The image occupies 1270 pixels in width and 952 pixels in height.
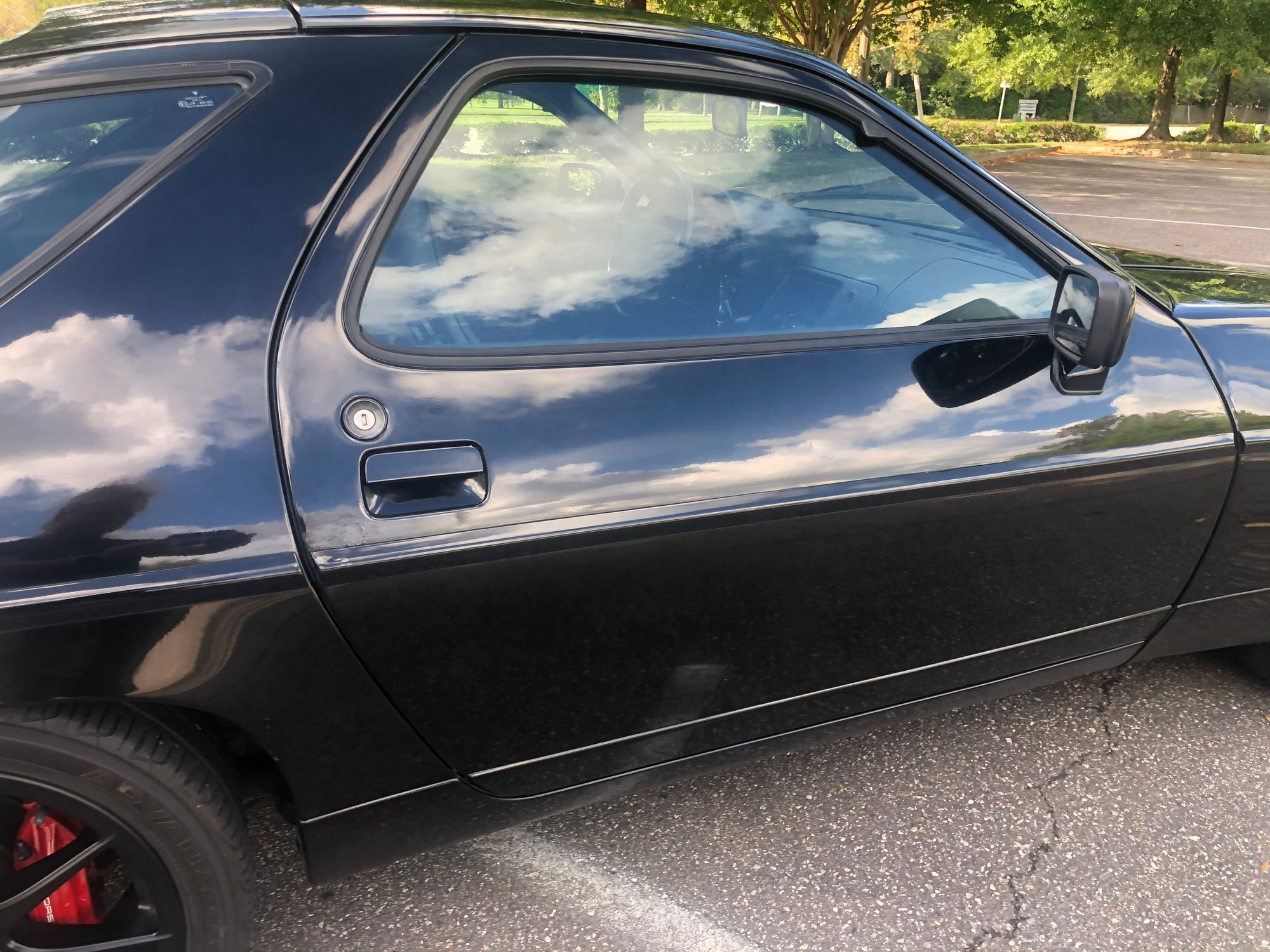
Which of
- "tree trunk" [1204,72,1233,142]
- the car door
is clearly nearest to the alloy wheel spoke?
the car door

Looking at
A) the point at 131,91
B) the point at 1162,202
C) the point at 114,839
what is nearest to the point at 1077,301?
the point at 131,91

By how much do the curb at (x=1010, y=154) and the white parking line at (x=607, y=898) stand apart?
63.5ft

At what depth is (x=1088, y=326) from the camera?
161 cm

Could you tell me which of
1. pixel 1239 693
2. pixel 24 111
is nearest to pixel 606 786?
pixel 24 111

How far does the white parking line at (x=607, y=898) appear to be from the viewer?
175cm

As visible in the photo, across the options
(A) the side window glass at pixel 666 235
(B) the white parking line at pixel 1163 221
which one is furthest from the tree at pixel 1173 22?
(A) the side window glass at pixel 666 235

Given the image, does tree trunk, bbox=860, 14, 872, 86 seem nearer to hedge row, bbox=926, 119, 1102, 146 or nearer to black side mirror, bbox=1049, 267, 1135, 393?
hedge row, bbox=926, 119, 1102, 146

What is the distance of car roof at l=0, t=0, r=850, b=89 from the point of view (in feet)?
4.53

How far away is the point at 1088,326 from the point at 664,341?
0.77 meters

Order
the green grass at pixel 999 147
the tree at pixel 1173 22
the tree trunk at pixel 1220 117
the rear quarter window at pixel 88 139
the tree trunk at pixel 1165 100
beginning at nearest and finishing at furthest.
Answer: the rear quarter window at pixel 88 139, the green grass at pixel 999 147, the tree at pixel 1173 22, the tree trunk at pixel 1165 100, the tree trunk at pixel 1220 117

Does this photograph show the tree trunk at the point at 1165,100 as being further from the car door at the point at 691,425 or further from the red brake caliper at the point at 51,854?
the red brake caliper at the point at 51,854

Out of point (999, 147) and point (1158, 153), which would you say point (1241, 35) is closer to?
point (1158, 153)

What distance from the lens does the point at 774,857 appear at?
1.95m

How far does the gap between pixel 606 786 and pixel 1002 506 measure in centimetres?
94
